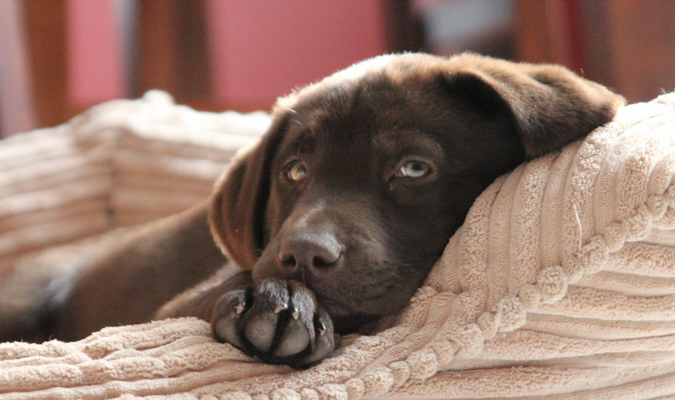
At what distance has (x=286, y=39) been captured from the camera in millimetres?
6305

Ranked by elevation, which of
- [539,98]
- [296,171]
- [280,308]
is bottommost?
[280,308]

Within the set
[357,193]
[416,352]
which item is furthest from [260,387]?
[357,193]

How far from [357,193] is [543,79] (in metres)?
0.61

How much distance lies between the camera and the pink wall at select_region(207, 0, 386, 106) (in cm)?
623

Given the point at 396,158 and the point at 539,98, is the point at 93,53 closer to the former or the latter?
the point at 396,158

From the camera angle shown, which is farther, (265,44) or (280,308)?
(265,44)

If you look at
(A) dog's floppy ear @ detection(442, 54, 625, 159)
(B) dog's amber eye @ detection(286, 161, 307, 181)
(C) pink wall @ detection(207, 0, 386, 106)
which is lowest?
(B) dog's amber eye @ detection(286, 161, 307, 181)

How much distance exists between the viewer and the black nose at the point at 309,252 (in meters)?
1.57

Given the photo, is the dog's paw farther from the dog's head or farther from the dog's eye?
the dog's eye

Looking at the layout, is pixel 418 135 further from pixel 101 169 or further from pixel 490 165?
pixel 101 169

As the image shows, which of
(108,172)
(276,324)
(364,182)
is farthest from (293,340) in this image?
(108,172)

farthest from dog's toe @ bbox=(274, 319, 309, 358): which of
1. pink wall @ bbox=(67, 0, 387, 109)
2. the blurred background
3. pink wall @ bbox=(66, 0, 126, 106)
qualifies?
pink wall @ bbox=(66, 0, 126, 106)

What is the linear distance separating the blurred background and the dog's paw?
13.6 ft

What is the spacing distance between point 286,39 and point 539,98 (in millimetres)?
4820
